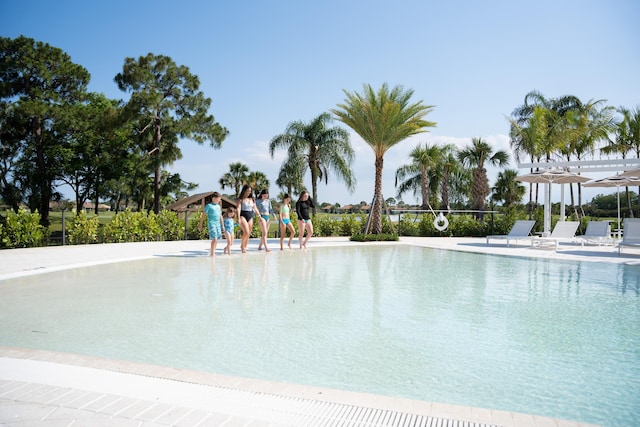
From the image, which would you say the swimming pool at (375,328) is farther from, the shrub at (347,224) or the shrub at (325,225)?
the shrub at (347,224)

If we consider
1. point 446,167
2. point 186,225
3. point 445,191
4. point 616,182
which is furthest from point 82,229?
point 446,167

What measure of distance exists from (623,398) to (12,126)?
37.6 m

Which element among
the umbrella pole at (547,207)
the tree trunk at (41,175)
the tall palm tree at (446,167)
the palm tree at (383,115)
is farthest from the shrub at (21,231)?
the tall palm tree at (446,167)

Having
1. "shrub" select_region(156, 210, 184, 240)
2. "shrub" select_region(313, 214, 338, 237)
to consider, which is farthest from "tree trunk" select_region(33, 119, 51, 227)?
"shrub" select_region(313, 214, 338, 237)

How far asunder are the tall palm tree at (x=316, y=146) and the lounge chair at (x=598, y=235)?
1723cm

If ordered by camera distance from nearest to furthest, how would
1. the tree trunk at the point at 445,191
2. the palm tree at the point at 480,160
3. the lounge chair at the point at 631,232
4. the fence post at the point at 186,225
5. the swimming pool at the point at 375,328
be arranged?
1. the swimming pool at the point at 375,328
2. the lounge chair at the point at 631,232
3. the fence post at the point at 186,225
4. the palm tree at the point at 480,160
5. the tree trunk at the point at 445,191

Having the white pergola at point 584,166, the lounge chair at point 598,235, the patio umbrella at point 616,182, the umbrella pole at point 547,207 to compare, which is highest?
the white pergola at point 584,166

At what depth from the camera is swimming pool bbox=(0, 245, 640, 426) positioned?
133 inches

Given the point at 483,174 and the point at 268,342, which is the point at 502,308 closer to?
the point at 268,342

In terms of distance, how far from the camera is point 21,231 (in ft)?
43.5

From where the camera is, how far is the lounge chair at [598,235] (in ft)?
48.9

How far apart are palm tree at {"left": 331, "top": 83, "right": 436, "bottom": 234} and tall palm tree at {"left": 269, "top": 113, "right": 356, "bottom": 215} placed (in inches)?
509

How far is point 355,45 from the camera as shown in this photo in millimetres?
16547

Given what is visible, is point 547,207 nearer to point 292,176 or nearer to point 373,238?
point 373,238
